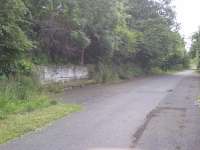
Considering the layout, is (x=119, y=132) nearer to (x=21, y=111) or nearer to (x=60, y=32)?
(x=21, y=111)

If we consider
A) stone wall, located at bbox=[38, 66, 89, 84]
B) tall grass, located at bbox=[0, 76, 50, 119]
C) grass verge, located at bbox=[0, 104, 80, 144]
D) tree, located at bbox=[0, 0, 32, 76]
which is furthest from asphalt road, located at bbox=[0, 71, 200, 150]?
stone wall, located at bbox=[38, 66, 89, 84]

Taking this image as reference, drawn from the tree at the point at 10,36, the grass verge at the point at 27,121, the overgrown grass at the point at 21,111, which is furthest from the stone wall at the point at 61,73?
the grass verge at the point at 27,121

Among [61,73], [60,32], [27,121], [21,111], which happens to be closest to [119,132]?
[27,121]

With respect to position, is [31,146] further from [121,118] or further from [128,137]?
[121,118]

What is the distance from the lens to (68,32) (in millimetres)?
22984

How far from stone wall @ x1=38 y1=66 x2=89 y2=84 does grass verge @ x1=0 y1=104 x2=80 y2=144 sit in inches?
311

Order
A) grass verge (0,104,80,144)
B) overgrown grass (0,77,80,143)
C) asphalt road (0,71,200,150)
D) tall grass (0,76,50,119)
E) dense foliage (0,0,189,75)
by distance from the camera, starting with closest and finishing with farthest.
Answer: asphalt road (0,71,200,150) → grass verge (0,104,80,144) → overgrown grass (0,77,80,143) → tall grass (0,76,50,119) → dense foliage (0,0,189,75)

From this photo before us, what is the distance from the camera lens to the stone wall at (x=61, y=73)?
2034 centimetres

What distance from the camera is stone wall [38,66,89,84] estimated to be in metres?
20.3

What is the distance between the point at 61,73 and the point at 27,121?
526 inches

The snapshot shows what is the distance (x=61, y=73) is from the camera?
2294cm

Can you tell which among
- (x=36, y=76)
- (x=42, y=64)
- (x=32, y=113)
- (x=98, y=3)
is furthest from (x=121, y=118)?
(x=98, y=3)

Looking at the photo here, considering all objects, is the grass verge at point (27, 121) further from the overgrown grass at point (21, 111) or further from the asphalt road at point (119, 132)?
the asphalt road at point (119, 132)

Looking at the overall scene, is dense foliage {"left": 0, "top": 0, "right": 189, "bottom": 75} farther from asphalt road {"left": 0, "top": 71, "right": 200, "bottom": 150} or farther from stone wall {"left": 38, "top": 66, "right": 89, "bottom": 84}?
asphalt road {"left": 0, "top": 71, "right": 200, "bottom": 150}
